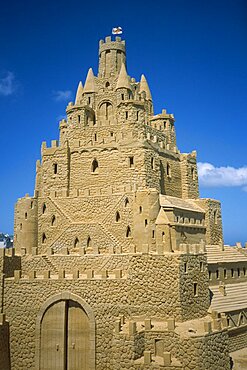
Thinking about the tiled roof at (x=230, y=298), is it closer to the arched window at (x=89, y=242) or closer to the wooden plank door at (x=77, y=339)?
the wooden plank door at (x=77, y=339)

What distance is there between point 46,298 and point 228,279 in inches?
585

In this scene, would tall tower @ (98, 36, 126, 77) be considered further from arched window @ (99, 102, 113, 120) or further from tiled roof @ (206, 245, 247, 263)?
tiled roof @ (206, 245, 247, 263)

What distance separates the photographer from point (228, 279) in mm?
28766

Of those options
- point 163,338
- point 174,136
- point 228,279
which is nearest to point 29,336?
point 163,338

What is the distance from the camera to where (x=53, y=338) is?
2155cm

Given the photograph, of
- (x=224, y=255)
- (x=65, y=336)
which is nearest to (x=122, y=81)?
(x=224, y=255)

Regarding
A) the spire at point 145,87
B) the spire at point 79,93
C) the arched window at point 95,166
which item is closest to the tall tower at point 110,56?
the spire at point 79,93

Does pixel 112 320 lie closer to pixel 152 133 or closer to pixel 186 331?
pixel 186 331

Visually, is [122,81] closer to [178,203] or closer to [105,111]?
[105,111]

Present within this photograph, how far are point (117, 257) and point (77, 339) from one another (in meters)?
5.61

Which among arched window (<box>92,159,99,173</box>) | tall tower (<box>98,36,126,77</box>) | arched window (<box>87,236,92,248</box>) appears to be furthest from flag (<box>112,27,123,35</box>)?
arched window (<box>87,236,92,248</box>)

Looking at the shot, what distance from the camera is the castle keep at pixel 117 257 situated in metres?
20.2

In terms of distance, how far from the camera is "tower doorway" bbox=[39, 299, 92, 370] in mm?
21297

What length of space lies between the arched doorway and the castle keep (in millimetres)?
60
